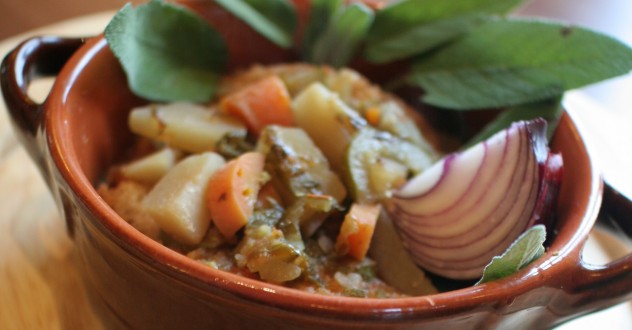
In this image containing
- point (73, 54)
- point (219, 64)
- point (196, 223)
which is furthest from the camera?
point (219, 64)

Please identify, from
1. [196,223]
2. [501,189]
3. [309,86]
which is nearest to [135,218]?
[196,223]

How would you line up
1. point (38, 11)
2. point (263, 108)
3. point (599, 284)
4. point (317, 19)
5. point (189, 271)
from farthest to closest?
1. point (38, 11)
2. point (317, 19)
3. point (263, 108)
4. point (599, 284)
5. point (189, 271)

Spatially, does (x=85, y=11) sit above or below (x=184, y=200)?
below

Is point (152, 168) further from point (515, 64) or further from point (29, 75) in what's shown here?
point (515, 64)

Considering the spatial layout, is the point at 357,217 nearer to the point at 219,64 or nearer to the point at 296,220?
the point at 296,220

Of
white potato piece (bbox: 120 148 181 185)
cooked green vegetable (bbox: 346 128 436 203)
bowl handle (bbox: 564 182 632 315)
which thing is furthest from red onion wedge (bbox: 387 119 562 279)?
white potato piece (bbox: 120 148 181 185)

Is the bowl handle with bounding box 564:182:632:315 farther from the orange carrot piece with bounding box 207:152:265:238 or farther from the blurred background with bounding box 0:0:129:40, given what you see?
the blurred background with bounding box 0:0:129:40

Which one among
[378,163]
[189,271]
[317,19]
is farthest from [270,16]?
[189,271]
